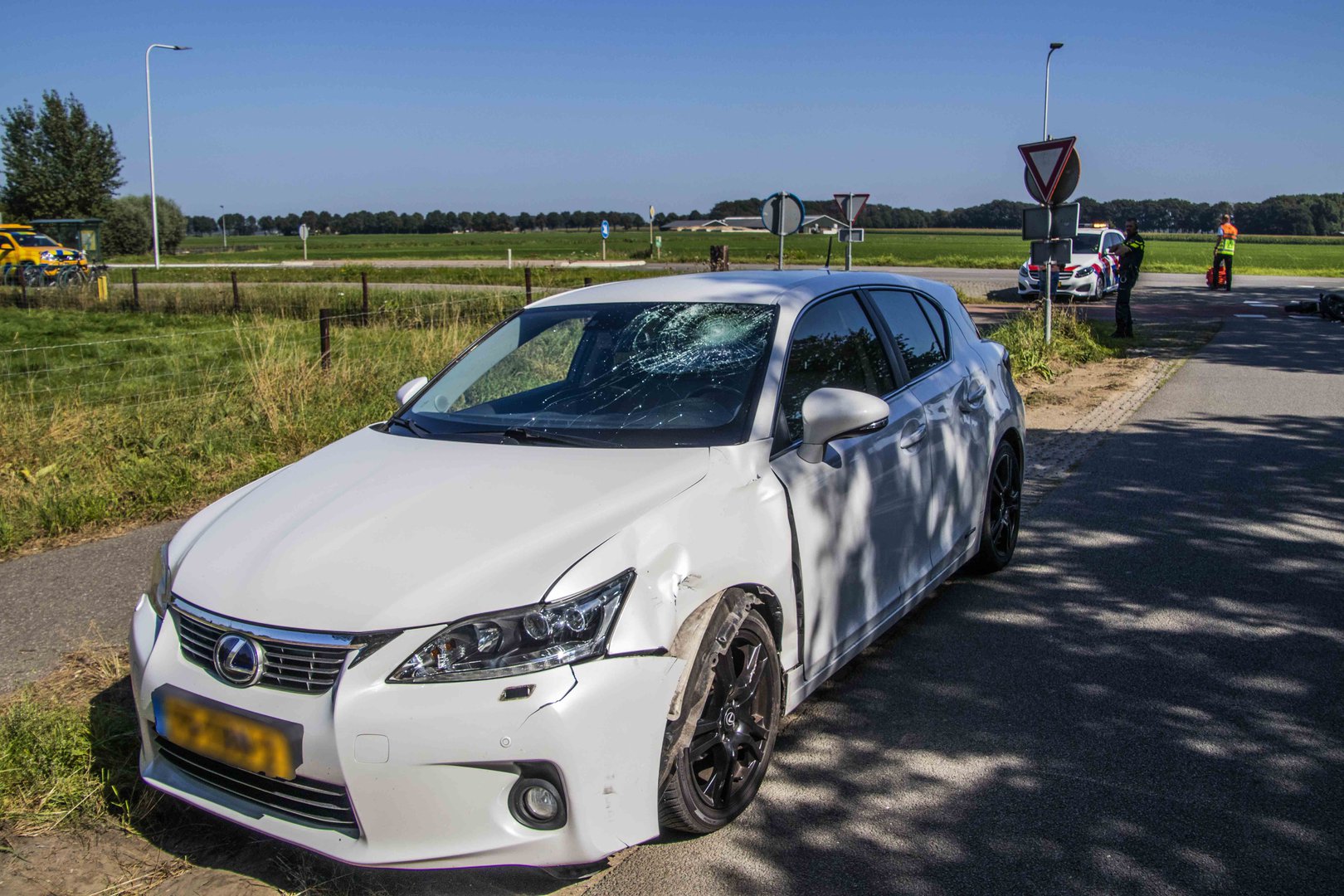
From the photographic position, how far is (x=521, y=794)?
263 centimetres

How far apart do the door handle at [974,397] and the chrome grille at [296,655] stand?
3115 mm

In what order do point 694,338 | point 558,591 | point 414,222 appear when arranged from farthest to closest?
point 414,222 → point 694,338 → point 558,591

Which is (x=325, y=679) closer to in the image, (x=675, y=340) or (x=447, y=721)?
(x=447, y=721)

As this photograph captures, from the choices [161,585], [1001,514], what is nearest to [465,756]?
[161,585]

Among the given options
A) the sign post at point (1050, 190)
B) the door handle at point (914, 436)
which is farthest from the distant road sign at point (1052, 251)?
the door handle at point (914, 436)

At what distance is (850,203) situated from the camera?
20.5 meters

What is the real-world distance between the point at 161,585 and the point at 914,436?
2.73 meters

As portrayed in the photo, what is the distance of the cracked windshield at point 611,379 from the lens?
3.65 m

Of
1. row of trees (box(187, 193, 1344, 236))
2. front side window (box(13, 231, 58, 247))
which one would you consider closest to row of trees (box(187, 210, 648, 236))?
row of trees (box(187, 193, 1344, 236))

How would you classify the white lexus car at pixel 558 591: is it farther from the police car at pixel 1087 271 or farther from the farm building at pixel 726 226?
the farm building at pixel 726 226

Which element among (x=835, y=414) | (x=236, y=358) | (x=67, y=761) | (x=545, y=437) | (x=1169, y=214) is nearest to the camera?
(x=835, y=414)

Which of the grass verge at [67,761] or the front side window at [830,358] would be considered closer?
the grass verge at [67,761]

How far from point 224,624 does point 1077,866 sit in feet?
7.72

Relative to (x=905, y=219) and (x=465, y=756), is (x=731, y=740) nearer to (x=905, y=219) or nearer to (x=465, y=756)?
(x=465, y=756)
